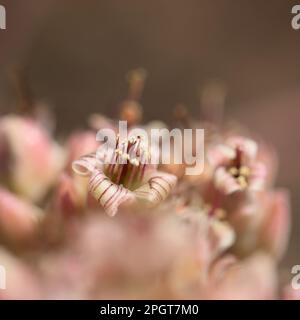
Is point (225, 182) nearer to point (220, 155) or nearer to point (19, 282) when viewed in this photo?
point (220, 155)

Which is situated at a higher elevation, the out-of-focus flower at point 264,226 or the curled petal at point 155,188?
the curled petal at point 155,188

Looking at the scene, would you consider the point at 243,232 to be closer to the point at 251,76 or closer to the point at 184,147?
the point at 184,147

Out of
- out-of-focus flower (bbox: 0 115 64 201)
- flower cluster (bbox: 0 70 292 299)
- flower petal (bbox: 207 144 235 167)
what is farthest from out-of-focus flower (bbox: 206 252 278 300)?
out-of-focus flower (bbox: 0 115 64 201)

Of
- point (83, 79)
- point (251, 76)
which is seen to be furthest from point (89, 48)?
point (251, 76)

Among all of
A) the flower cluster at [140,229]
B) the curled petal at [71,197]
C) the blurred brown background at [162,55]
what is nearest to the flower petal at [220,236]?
the flower cluster at [140,229]

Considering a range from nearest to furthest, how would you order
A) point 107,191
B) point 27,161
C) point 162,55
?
point 107,191, point 27,161, point 162,55

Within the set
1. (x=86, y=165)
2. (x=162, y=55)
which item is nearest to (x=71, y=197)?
(x=86, y=165)

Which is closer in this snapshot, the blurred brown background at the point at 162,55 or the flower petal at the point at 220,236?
the flower petal at the point at 220,236

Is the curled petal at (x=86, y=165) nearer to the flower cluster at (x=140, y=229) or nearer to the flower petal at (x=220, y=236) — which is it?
the flower cluster at (x=140, y=229)
